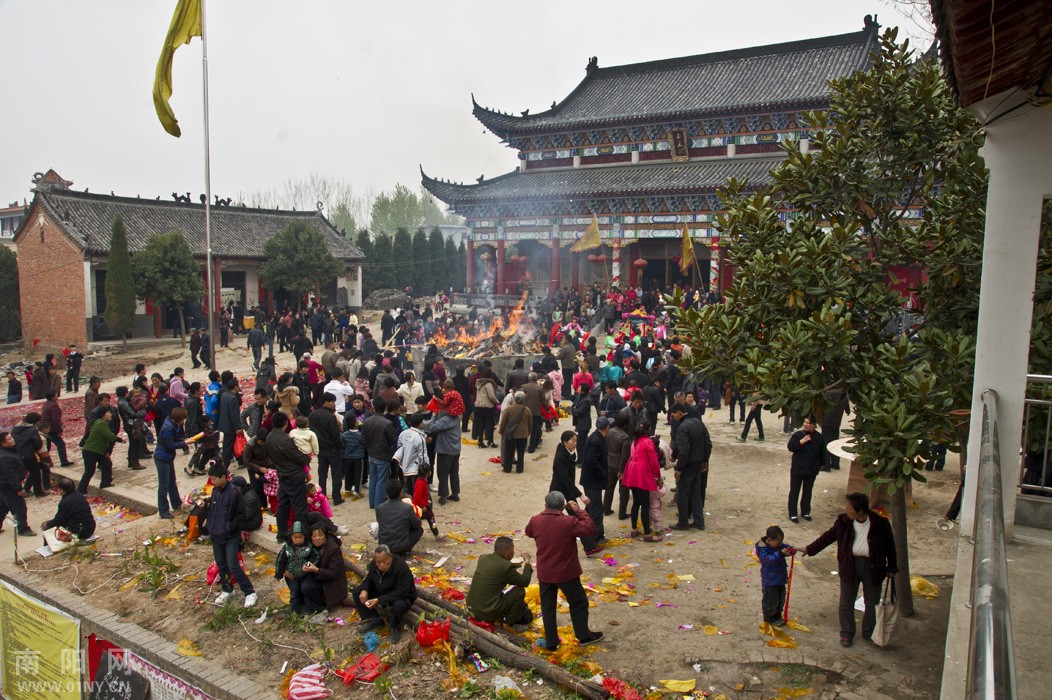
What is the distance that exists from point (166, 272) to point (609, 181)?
A: 1695 centimetres

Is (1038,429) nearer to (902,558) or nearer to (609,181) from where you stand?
(902,558)

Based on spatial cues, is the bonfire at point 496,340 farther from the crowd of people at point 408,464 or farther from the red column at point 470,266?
the red column at point 470,266

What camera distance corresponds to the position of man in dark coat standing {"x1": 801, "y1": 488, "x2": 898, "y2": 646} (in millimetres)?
6262

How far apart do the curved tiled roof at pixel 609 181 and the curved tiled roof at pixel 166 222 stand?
20.3 ft

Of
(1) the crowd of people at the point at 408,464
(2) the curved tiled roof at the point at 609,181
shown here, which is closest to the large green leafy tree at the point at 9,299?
(2) the curved tiled roof at the point at 609,181

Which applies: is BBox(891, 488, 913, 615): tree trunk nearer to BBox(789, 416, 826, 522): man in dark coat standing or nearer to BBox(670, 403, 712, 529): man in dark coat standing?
BBox(789, 416, 826, 522): man in dark coat standing

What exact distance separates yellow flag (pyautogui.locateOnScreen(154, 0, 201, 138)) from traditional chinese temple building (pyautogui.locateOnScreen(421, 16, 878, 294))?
55.2ft

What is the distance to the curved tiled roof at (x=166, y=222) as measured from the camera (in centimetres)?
2828

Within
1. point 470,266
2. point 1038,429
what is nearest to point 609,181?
point 470,266

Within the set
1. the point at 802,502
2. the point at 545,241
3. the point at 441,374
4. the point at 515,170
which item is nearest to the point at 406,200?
the point at 515,170

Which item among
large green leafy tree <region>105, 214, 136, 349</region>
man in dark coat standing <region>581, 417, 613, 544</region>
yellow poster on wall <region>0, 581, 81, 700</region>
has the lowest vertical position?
yellow poster on wall <region>0, 581, 81, 700</region>

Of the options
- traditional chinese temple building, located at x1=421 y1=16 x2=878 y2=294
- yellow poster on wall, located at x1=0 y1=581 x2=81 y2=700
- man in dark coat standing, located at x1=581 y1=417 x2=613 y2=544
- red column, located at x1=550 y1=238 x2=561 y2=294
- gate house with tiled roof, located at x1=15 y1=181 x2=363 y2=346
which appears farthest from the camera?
red column, located at x1=550 y1=238 x2=561 y2=294

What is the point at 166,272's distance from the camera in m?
25.9

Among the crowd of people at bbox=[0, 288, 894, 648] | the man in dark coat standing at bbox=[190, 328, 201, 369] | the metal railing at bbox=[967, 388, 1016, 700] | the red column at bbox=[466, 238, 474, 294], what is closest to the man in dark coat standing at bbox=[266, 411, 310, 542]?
the crowd of people at bbox=[0, 288, 894, 648]
